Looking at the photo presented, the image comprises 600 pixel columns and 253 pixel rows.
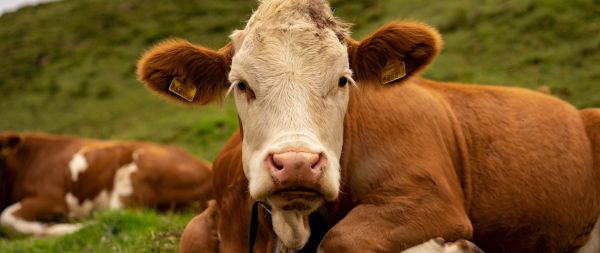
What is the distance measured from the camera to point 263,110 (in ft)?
15.6

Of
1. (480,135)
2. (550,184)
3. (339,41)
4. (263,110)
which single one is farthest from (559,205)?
(263,110)

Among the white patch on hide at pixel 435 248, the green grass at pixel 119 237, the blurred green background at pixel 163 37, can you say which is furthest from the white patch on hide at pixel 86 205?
the white patch on hide at pixel 435 248

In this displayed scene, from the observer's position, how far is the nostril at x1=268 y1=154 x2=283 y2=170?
432 cm

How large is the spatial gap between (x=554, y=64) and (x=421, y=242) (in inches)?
437

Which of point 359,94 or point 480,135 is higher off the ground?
point 359,94

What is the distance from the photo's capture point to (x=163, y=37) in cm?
2902

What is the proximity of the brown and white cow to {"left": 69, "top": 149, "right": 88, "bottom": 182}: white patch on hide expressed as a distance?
A: 813cm

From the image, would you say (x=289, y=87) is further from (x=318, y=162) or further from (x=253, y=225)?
(x=253, y=225)

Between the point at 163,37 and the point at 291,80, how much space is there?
81.6ft

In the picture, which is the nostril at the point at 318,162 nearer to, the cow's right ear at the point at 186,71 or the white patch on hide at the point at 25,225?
the cow's right ear at the point at 186,71

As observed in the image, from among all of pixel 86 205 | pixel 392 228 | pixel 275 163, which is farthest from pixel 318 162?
pixel 86 205

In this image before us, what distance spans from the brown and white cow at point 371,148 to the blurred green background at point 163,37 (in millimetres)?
694

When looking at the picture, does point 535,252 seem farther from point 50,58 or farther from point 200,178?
point 50,58

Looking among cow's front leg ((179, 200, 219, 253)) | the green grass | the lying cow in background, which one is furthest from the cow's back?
the lying cow in background
